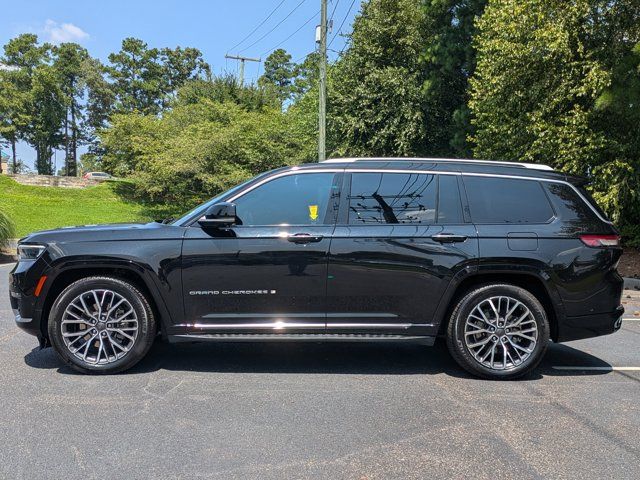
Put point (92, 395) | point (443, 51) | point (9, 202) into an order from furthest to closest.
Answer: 1. point (9, 202)
2. point (443, 51)
3. point (92, 395)

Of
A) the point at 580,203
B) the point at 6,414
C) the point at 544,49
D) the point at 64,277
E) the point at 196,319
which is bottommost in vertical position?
the point at 6,414

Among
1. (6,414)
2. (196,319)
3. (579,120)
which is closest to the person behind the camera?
(6,414)

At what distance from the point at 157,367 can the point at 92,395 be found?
0.78m

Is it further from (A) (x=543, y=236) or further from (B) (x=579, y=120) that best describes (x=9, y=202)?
(A) (x=543, y=236)

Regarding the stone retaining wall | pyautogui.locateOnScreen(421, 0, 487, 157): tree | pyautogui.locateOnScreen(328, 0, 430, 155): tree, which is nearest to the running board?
pyautogui.locateOnScreen(421, 0, 487, 157): tree

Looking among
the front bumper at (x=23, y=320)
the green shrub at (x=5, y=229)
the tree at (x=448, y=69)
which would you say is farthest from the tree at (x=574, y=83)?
the green shrub at (x=5, y=229)

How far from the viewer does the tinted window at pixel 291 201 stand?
4676mm

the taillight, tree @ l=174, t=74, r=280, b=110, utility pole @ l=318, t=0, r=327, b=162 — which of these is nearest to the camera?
the taillight

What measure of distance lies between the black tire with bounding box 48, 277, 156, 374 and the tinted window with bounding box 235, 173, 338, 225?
1171mm

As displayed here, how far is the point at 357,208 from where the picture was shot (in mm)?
4707

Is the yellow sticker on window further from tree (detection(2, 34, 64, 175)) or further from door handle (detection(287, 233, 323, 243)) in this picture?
tree (detection(2, 34, 64, 175))

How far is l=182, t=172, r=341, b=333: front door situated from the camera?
Answer: 4.51 m

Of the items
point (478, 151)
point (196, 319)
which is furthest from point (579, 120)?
point (196, 319)

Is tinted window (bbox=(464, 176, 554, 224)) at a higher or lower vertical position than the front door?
higher
